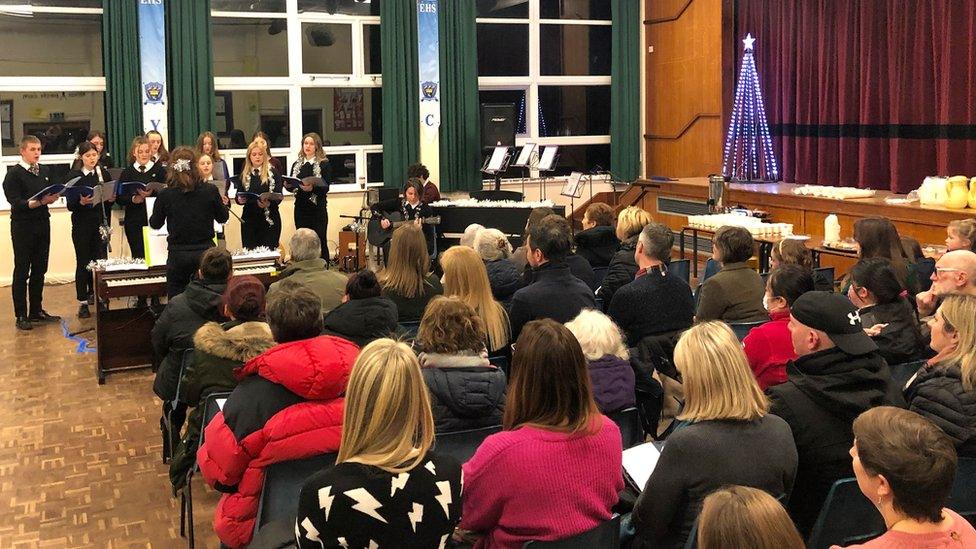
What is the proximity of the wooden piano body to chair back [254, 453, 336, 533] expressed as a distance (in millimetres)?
3758

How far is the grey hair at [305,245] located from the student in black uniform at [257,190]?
152 inches

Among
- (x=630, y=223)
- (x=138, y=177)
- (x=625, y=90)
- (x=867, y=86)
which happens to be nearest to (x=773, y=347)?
(x=630, y=223)

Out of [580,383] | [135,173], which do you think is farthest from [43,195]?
[580,383]

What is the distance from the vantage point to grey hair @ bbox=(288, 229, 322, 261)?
5.20 meters

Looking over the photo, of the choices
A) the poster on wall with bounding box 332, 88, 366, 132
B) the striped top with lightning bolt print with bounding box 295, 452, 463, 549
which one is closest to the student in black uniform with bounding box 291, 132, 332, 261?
the poster on wall with bounding box 332, 88, 366, 132

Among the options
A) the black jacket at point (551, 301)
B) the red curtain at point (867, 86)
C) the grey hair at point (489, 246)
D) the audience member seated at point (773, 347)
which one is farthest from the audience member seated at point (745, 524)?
the red curtain at point (867, 86)

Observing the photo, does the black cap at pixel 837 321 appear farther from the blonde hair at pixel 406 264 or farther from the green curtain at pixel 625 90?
the green curtain at pixel 625 90

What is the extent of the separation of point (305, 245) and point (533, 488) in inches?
117

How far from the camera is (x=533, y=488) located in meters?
2.52

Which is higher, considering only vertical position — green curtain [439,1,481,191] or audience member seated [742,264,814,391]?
green curtain [439,1,481,191]

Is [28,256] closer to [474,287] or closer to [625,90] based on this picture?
[474,287]

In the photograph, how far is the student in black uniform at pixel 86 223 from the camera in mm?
8219

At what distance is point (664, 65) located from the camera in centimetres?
1320

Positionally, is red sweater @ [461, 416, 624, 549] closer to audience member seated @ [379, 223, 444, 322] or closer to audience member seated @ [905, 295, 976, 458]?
audience member seated @ [905, 295, 976, 458]
